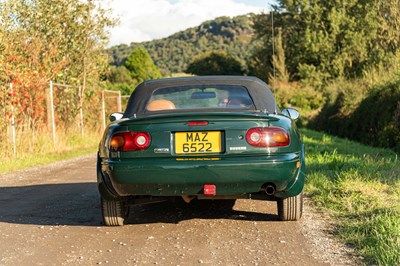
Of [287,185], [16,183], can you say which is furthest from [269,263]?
[16,183]

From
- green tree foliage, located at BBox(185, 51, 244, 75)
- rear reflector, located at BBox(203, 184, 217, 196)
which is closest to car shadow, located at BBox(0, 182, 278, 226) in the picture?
rear reflector, located at BBox(203, 184, 217, 196)

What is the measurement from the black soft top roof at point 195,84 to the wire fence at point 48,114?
7.72 m

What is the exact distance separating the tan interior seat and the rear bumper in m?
1.00

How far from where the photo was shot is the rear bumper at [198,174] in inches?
179

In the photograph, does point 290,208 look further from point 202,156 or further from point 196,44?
point 196,44

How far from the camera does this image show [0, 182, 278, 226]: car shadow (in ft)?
18.1

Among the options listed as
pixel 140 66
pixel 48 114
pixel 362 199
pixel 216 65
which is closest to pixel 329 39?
pixel 216 65

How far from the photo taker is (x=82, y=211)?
608 centimetres

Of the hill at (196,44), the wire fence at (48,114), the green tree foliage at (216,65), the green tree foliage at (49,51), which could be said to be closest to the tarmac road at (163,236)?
the wire fence at (48,114)

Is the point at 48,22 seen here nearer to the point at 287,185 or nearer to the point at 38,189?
the point at 38,189

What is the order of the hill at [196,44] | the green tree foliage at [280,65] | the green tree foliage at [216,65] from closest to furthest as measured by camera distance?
the green tree foliage at [280,65] → the green tree foliage at [216,65] → the hill at [196,44]

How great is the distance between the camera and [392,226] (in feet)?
14.5

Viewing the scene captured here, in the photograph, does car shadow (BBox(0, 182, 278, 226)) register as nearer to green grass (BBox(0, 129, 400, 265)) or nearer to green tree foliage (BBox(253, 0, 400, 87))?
green grass (BBox(0, 129, 400, 265))

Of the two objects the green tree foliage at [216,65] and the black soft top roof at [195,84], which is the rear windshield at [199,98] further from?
the green tree foliage at [216,65]
